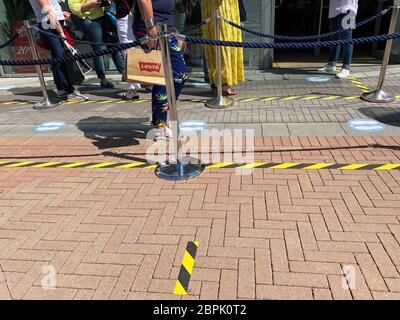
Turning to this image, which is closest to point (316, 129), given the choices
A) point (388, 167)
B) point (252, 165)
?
point (388, 167)

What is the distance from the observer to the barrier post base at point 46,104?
5973 mm

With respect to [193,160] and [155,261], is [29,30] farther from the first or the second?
[155,261]

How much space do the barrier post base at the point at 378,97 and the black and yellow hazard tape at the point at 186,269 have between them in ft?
13.0

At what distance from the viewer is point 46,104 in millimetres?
6023

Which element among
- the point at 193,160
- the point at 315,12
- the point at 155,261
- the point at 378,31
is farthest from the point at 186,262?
the point at 315,12

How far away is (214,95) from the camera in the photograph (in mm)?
6117

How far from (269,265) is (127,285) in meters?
0.91

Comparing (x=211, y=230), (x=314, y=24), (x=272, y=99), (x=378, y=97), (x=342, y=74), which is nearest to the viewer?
(x=211, y=230)

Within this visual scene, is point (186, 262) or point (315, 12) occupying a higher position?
point (315, 12)

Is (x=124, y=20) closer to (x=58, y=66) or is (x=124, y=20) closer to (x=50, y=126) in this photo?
(x=58, y=66)

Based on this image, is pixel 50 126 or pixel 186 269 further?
pixel 50 126

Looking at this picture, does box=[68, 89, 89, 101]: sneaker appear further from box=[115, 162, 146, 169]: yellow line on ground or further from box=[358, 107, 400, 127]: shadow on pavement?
box=[358, 107, 400, 127]: shadow on pavement

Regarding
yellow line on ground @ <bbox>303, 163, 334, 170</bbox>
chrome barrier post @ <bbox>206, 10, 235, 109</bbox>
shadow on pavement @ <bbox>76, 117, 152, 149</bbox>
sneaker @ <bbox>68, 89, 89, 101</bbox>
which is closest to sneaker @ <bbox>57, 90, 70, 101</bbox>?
sneaker @ <bbox>68, 89, 89, 101</bbox>

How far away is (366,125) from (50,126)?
4.22m
